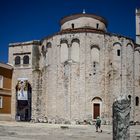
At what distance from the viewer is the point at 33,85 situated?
39.8 m

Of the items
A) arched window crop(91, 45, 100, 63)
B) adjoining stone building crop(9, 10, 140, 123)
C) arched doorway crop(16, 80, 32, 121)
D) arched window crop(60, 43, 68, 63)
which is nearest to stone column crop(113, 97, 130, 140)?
adjoining stone building crop(9, 10, 140, 123)

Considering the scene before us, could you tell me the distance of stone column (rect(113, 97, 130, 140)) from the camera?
30.5ft

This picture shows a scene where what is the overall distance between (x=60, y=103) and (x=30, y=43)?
31.9ft

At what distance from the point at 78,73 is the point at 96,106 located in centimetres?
443

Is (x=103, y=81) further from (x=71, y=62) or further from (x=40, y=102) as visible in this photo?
(x=40, y=102)

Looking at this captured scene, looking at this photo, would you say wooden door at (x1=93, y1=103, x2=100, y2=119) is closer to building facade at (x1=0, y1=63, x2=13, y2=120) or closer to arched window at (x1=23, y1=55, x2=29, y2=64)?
arched window at (x1=23, y1=55, x2=29, y2=64)

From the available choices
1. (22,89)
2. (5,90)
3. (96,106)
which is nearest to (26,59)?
(22,89)

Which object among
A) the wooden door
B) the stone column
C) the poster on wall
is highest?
the poster on wall

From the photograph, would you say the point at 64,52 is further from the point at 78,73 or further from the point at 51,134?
the point at 51,134

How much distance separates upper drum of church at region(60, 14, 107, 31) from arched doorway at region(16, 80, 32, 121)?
9.37 metres

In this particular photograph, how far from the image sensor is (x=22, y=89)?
40.8 meters

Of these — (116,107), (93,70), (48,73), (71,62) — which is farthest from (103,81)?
(116,107)

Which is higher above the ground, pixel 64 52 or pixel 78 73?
pixel 64 52

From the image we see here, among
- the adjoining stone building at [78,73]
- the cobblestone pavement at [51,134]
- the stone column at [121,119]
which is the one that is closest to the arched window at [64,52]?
the adjoining stone building at [78,73]
